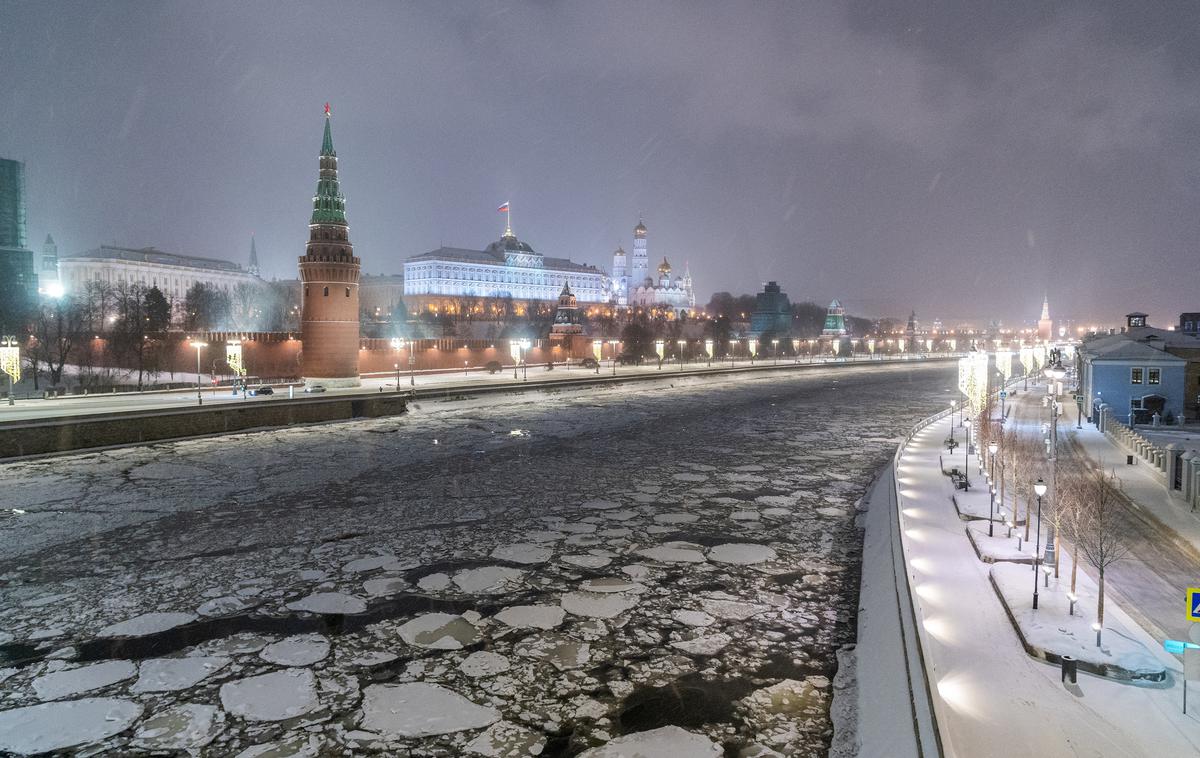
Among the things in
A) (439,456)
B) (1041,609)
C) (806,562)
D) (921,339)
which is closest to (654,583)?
(806,562)

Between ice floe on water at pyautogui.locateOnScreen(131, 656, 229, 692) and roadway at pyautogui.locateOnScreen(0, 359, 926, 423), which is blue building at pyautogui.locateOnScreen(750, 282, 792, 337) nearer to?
roadway at pyautogui.locateOnScreen(0, 359, 926, 423)

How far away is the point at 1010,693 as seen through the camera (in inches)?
295

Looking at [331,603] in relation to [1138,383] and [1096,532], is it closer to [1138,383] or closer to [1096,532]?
[1096,532]

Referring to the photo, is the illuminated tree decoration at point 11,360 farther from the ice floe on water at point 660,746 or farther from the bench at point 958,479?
the bench at point 958,479

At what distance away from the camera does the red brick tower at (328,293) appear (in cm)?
4097

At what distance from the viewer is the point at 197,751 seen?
20.6 feet

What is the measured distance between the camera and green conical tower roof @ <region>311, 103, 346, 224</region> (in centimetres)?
4162

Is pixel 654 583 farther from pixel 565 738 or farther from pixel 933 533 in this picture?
pixel 933 533

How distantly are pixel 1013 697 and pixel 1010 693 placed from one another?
0.27 ft

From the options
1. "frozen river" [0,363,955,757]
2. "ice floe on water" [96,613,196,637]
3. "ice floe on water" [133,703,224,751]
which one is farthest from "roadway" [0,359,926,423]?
"ice floe on water" [133,703,224,751]

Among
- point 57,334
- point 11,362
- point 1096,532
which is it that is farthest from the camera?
point 57,334

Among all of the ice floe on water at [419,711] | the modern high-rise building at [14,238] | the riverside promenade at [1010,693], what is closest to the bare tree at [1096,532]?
the riverside promenade at [1010,693]

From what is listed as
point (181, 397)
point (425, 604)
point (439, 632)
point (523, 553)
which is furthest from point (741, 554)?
point (181, 397)

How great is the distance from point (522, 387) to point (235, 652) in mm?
34017
